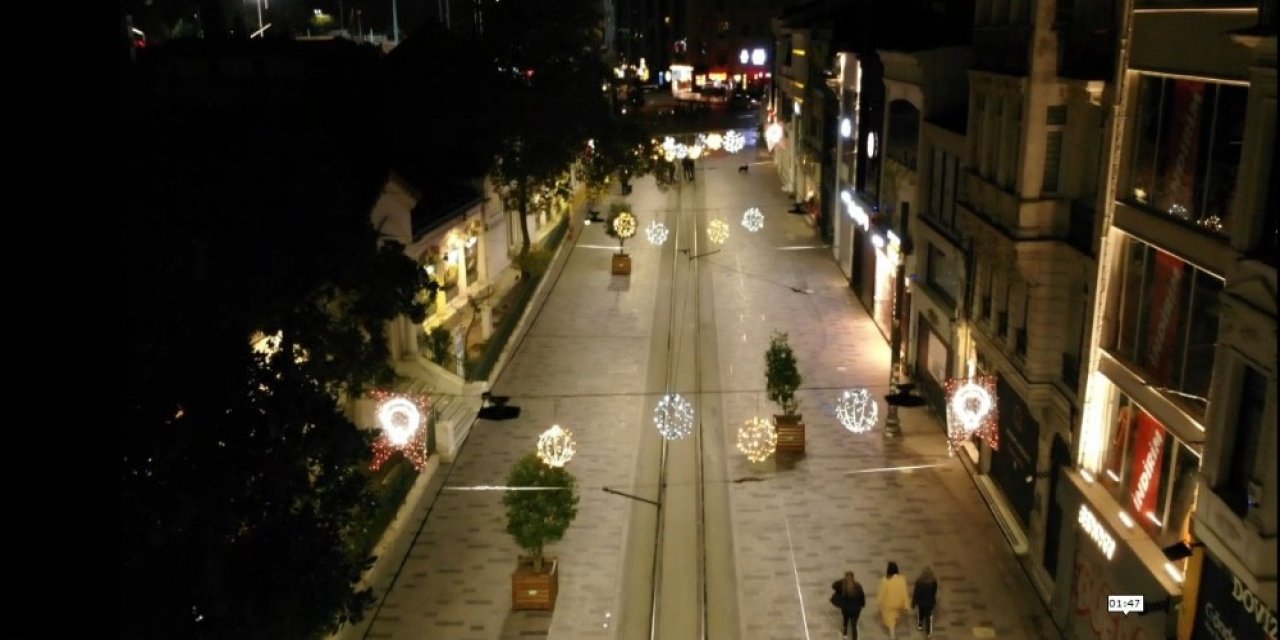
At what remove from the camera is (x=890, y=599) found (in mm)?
17422

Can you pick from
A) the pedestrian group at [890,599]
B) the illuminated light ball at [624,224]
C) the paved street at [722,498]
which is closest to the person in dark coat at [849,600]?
the pedestrian group at [890,599]

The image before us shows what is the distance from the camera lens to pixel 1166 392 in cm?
1444

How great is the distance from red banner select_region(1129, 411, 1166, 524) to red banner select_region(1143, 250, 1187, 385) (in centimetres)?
78

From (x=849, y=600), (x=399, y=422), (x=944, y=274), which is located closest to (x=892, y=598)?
(x=849, y=600)

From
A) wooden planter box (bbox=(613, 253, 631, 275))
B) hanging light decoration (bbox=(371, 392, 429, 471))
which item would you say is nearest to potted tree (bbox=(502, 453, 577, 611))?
hanging light decoration (bbox=(371, 392, 429, 471))

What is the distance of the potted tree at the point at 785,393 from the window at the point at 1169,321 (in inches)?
386

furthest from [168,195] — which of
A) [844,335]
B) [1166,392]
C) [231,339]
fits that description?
[844,335]

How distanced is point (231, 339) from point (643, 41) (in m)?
145

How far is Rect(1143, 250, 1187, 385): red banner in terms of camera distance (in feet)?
47.1

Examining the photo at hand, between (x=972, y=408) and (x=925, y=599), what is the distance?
408cm

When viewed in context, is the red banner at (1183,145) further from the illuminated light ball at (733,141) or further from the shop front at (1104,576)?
the illuminated light ball at (733,141)

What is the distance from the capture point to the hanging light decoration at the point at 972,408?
770 inches
